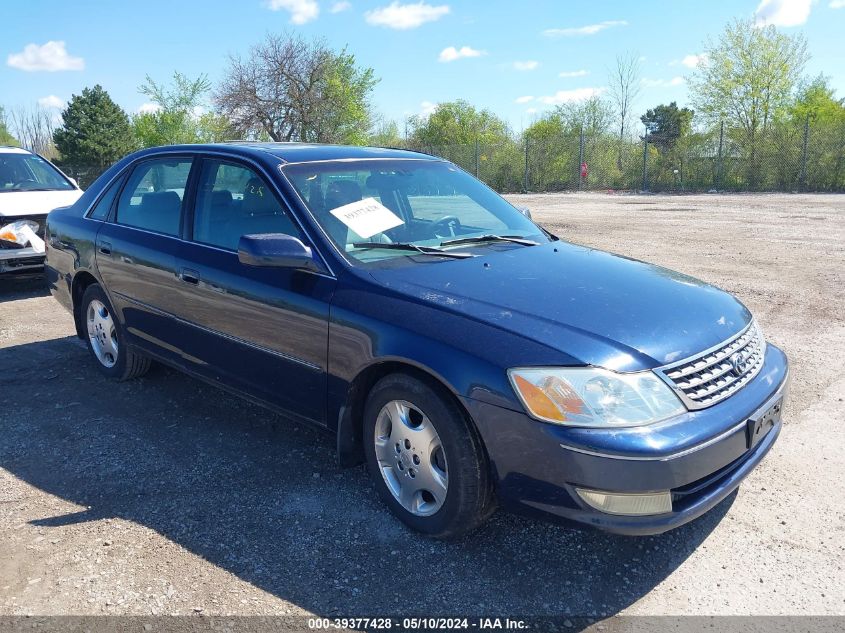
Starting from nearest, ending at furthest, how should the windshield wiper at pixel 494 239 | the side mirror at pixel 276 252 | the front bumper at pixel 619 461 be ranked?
the front bumper at pixel 619 461 → the side mirror at pixel 276 252 → the windshield wiper at pixel 494 239

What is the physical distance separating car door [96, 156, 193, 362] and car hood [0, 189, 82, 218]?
12.9 feet

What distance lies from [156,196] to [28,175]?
581cm

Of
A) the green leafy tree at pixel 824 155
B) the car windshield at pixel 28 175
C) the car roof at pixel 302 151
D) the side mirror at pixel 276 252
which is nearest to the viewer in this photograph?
the side mirror at pixel 276 252

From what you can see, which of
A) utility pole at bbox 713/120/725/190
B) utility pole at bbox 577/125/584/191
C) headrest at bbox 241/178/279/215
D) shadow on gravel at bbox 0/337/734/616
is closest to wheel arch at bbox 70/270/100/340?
shadow on gravel at bbox 0/337/734/616

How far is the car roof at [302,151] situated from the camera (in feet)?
13.0

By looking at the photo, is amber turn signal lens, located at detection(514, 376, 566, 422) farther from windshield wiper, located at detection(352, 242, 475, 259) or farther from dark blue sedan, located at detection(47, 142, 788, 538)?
windshield wiper, located at detection(352, 242, 475, 259)

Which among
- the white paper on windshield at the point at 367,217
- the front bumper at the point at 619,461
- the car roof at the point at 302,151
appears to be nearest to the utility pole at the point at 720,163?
the car roof at the point at 302,151

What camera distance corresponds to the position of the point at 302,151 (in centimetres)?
410

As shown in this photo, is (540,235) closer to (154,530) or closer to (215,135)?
(154,530)

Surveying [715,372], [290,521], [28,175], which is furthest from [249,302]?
[28,175]

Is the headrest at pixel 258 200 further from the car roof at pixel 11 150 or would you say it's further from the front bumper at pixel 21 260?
the car roof at pixel 11 150

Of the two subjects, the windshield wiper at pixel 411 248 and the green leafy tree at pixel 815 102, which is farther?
the green leafy tree at pixel 815 102

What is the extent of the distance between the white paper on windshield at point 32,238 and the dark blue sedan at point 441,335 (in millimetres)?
3900

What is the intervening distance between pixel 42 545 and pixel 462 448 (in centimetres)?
195
